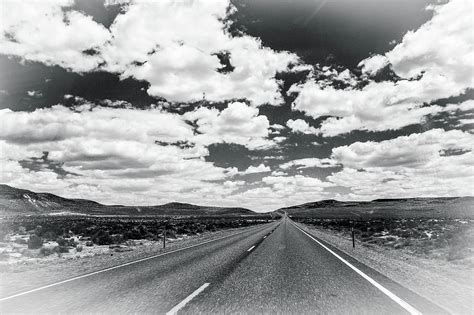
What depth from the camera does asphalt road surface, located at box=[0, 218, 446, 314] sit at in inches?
231

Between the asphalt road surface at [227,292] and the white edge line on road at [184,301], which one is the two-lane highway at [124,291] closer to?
the asphalt road surface at [227,292]

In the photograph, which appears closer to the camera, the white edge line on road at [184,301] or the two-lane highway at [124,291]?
the white edge line on road at [184,301]

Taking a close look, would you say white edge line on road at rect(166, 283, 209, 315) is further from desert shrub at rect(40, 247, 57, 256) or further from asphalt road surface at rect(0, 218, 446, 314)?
desert shrub at rect(40, 247, 57, 256)

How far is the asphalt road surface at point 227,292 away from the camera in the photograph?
5.88 metres

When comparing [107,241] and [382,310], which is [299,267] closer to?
[382,310]

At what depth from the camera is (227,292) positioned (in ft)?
23.2

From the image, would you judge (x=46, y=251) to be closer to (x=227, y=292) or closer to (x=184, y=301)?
(x=227, y=292)

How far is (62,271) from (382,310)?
9589 millimetres

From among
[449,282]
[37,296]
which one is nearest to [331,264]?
[449,282]

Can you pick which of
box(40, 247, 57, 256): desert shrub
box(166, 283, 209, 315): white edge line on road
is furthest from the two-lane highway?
box(40, 247, 57, 256): desert shrub

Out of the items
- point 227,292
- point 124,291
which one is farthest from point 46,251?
point 227,292

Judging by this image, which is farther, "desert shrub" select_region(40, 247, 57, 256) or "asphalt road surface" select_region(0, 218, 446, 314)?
"desert shrub" select_region(40, 247, 57, 256)

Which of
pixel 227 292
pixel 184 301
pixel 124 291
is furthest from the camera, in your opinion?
pixel 124 291

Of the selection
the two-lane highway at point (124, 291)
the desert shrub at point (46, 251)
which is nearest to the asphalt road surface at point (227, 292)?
the two-lane highway at point (124, 291)
